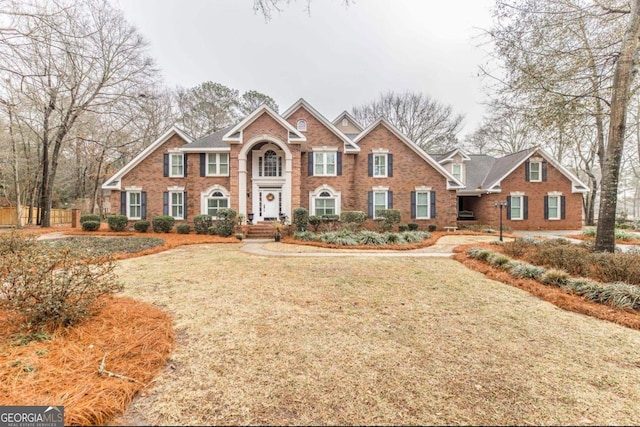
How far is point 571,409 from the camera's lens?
2242mm

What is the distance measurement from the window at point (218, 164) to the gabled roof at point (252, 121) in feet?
6.21

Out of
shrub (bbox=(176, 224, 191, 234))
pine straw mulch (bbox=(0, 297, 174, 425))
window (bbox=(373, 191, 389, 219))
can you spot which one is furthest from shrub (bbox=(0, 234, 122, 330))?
window (bbox=(373, 191, 389, 219))

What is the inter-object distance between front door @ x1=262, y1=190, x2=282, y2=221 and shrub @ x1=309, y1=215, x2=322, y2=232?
297 centimetres

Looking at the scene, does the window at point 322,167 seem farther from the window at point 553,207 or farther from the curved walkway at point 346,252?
the window at point 553,207

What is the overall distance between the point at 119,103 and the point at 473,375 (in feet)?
81.7

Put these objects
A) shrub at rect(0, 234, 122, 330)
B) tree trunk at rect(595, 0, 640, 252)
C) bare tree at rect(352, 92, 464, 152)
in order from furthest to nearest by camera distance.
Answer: bare tree at rect(352, 92, 464, 152)
tree trunk at rect(595, 0, 640, 252)
shrub at rect(0, 234, 122, 330)

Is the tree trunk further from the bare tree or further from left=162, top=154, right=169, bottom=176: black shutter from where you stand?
the bare tree

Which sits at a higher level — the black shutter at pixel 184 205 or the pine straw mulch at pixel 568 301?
the black shutter at pixel 184 205

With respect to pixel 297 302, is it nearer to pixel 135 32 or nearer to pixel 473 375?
pixel 473 375

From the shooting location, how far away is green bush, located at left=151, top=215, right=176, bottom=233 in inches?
628

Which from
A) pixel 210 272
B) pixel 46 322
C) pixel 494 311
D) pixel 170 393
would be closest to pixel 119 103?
pixel 210 272

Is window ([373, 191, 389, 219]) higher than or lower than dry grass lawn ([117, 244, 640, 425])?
higher

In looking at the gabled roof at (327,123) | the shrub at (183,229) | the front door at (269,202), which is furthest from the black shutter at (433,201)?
the shrub at (183,229)

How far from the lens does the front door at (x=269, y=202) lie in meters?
17.0
